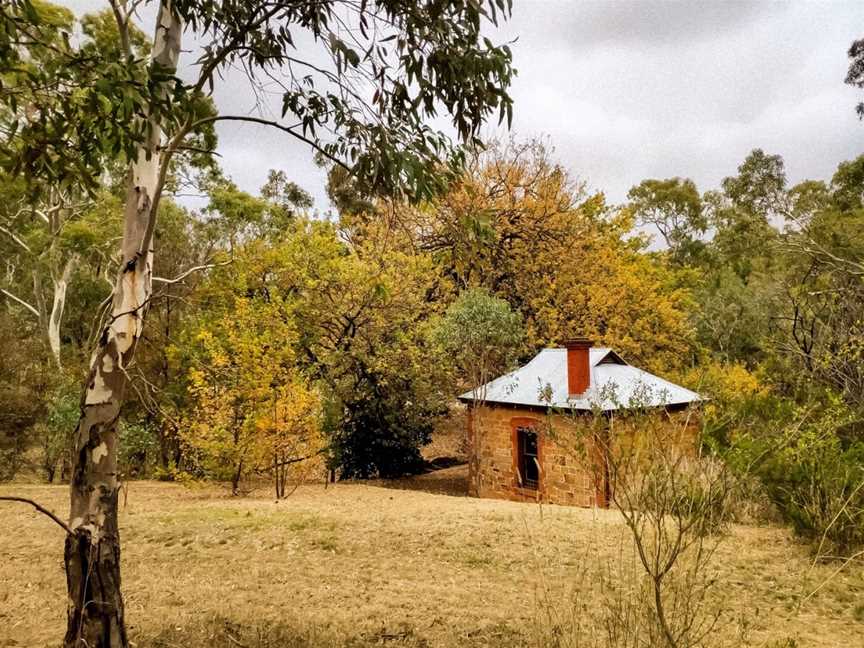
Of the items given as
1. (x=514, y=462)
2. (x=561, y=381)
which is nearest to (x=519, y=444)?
(x=514, y=462)

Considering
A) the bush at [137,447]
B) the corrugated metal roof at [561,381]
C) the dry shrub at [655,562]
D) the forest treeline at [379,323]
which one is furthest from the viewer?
the bush at [137,447]

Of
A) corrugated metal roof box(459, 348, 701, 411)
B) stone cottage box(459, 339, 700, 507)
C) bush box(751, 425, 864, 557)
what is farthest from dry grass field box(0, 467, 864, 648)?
corrugated metal roof box(459, 348, 701, 411)

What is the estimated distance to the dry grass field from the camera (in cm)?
420

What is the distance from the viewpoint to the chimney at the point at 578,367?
12227mm

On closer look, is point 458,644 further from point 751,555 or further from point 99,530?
point 751,555

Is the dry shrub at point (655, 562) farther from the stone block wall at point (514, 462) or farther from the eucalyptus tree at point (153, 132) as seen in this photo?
the stone block wall at point (514, 462)

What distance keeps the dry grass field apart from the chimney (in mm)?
3775

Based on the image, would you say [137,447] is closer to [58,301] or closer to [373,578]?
[58,301]

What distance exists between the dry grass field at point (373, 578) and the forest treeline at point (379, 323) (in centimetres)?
160

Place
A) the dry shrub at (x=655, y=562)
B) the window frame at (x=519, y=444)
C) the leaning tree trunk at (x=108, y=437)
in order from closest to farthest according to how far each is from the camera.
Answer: the dry shrub at (x=655, y=562) → the leaning tree trunk at (x=108, y=437) → the window frame at (x=519, y=444)

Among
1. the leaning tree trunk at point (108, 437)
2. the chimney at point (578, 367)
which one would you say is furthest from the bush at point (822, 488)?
the leaning tree trunk at point (108, 437)

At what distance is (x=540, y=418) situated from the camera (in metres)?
12.3

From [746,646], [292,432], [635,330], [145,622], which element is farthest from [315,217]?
[746,646]

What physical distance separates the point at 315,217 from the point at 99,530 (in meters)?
12.9
